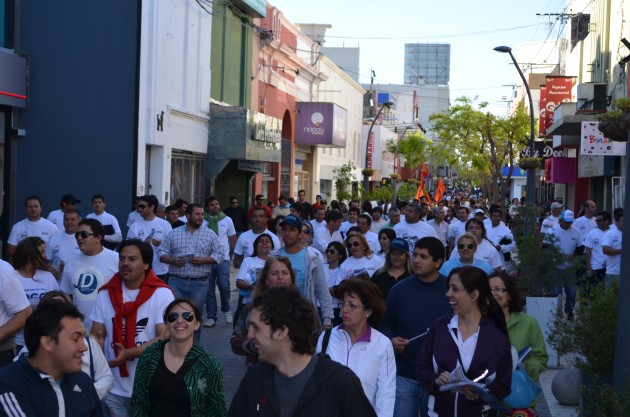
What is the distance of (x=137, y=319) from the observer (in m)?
6.89

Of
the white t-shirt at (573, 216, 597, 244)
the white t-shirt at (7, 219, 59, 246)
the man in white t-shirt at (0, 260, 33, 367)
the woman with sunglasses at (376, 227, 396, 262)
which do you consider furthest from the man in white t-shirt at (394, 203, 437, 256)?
the man in white t-shirt at (0, 260, 33, 367)

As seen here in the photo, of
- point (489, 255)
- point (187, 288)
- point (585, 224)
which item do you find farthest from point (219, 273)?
point (585, 224)

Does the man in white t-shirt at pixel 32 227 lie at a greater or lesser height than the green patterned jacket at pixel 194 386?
greater

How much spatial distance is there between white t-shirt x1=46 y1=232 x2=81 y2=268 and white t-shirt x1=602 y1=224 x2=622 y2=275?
7.84m

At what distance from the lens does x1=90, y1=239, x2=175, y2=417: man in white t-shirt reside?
22.3 feet

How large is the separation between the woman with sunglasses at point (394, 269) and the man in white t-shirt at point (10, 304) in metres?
3.19

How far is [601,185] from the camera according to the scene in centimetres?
3572

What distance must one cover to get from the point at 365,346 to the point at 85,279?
3259 mm

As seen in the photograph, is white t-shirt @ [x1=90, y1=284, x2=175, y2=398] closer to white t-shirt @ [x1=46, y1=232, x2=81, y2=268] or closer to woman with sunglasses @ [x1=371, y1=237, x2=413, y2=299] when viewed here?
woman with sunglasses @ [x1=371, y1=237, x2=413, y2=299]

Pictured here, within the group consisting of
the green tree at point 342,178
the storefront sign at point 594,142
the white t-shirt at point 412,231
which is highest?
the storefront sign at point 594,142

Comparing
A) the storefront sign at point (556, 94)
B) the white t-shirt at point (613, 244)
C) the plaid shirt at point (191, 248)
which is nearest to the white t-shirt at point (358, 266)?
the plaid shirt at point (191, 248)

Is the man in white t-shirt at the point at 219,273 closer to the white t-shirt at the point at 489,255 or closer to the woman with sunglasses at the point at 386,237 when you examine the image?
the woman with sunglasses at the point at 386,237

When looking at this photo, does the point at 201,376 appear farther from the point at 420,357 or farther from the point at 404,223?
the point at 404,223

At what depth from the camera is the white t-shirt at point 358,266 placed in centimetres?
1065
